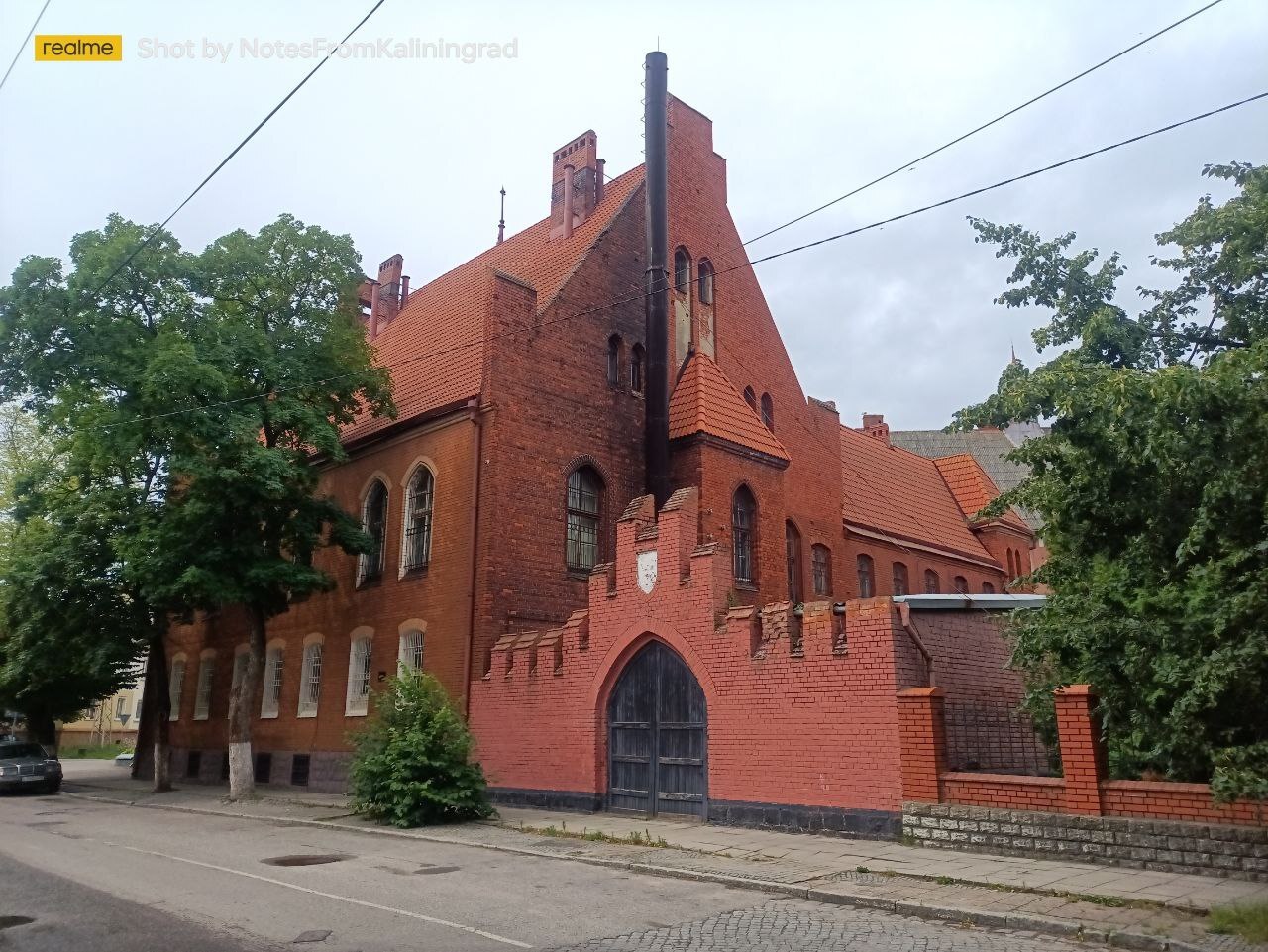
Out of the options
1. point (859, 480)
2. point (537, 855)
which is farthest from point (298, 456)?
point (859, 480)

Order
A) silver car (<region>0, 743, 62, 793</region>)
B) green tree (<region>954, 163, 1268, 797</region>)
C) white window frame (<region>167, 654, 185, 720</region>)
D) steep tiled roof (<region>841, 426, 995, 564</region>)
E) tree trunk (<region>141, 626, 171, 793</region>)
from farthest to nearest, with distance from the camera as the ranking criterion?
steep tiled roof (<region>841, 426, 995, 564</region>)
white window frame (<region>167, 654, 185, 720</region>)
silver car (<region>0, 743, 62, 793</region>)
tree trunk (<region>141, 626, 171, 793</region>)
green tree (<region>954, 163, 1268, 797</region>)

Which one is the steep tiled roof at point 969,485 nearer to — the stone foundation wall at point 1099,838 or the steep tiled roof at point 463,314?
the steep tiled roof at point 463,314

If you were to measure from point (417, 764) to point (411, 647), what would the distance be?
522 cm

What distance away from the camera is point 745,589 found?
2091 cm

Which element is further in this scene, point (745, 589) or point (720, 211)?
point (720, 211)

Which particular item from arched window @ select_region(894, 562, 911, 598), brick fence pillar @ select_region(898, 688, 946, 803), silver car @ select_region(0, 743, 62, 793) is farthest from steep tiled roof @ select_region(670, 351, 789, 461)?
silver car @ select_region(0, 743, 62, 793)

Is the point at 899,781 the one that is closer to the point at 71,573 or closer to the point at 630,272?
the point at 630,272

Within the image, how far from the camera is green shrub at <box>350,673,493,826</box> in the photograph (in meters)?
14.7

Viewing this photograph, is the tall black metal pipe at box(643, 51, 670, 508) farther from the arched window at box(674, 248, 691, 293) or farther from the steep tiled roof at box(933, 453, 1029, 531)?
the steep tiled roof at box(933, 453, 1029, 531)

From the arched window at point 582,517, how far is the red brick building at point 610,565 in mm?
55

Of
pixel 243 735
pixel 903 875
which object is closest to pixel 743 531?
pixel 243 735

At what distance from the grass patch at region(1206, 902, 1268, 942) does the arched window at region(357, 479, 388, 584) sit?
1652 centimetres

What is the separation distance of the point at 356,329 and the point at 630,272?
19.5ft

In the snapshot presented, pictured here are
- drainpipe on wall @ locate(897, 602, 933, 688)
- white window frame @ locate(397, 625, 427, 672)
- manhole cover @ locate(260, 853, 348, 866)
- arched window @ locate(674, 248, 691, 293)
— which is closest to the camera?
manhole cover @ locate(260, 853, 348, 866)
